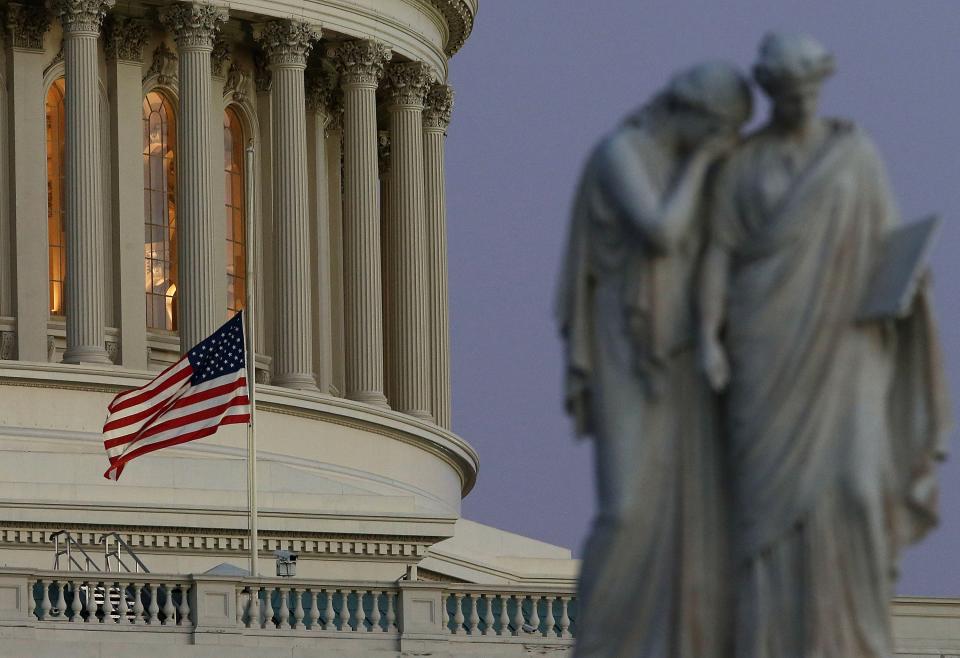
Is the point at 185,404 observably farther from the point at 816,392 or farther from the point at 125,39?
the point at 816,392

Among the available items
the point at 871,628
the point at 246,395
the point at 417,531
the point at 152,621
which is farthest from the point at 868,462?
the point at 417,531

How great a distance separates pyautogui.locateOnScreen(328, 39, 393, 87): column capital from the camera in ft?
208

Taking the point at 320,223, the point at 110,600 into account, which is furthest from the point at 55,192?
the point at 110,600

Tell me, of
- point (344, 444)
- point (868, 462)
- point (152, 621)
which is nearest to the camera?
point (868, 462)

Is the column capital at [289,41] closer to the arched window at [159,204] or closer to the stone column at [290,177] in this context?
the stone column at [290,177]

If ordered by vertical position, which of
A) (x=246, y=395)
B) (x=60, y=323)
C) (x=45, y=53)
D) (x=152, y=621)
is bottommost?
(x=152, y=621)

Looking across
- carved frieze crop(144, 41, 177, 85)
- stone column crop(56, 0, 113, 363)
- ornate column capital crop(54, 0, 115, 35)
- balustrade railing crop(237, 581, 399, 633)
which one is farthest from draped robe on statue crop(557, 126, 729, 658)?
carved frieze crop(144, 41, 177, 85)

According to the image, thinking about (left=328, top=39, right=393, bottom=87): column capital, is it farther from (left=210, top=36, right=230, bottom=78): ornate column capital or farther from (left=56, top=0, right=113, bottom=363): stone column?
(left=56, top=0, right=113, bottom=363): stone column

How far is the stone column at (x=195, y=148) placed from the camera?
197ft

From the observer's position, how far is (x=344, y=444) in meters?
59.1

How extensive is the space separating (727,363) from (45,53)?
2002 inches

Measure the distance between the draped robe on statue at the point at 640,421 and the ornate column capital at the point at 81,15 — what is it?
48.0 meters

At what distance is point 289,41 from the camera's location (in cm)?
6188

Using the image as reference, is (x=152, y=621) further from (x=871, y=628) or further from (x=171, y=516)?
(x=871, y=628)
